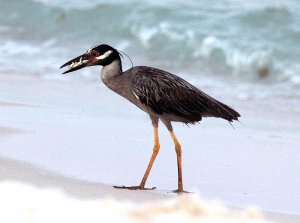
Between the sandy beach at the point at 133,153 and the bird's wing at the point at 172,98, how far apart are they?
1.84 ft

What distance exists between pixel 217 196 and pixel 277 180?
0.85m

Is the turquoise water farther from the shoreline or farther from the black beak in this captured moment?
the shoreline

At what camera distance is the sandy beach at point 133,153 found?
760 centimetres

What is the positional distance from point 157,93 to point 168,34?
Answer: 10395 mm

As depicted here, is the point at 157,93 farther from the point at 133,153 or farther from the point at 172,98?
the point at 133,153

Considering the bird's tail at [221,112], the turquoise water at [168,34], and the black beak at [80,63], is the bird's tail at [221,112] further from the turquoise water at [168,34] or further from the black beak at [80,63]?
the turquoise water at [168,34]

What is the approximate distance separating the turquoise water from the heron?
656cm

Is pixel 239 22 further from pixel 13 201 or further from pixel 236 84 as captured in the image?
pixel 13 201

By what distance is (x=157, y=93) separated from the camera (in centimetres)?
795

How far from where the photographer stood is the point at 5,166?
26.2ft

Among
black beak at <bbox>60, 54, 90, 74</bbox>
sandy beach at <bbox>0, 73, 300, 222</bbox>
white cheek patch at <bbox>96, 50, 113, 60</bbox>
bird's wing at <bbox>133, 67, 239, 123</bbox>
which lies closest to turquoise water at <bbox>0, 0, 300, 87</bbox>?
sandy beach at <bbox>0, 73, 300, 222</bbox>

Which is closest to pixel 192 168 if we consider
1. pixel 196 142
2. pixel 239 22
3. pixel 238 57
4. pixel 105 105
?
pixel 196 142

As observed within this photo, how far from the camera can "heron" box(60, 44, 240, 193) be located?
26.1 ft

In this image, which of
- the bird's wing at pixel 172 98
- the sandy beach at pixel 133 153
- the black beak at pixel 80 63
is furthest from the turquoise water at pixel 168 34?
the bird's wing at pixel 172 98
